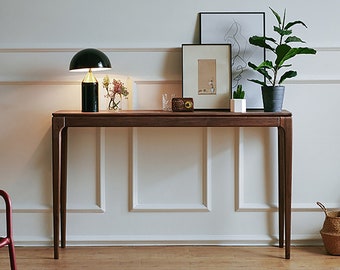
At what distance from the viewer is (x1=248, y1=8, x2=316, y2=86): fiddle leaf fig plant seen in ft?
11.8

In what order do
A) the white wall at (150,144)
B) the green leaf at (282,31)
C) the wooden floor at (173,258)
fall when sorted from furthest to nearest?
the white wall at (150,144)
the green leaf at (282,31)
the wooden floor at (173,258)

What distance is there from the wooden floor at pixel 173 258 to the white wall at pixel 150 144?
0.10 m

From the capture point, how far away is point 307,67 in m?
3.91

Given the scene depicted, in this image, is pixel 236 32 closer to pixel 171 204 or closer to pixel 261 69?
pixel 261 69

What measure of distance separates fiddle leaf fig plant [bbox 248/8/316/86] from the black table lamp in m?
0.88

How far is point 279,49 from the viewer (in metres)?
3.60

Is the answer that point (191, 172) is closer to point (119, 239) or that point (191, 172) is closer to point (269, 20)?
point (119, 239)

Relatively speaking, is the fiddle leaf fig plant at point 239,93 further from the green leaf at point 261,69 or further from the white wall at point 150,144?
the white wall at point 150,144

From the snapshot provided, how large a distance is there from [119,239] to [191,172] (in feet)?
2.01

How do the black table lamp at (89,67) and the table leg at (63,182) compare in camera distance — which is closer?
the black table lamp at (89,67)

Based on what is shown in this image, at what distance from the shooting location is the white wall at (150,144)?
153 inches

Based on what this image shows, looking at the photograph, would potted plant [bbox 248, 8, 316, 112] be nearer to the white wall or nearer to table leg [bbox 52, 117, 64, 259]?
the white wall

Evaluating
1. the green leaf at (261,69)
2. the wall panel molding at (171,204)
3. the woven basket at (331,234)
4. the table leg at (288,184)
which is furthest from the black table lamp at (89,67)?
the woven basket at (331,234)

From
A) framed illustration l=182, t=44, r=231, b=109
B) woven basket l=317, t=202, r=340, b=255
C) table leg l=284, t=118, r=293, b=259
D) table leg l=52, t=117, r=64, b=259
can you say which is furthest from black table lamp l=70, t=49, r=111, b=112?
woven basket l=317, t=202, r=340, b=255
